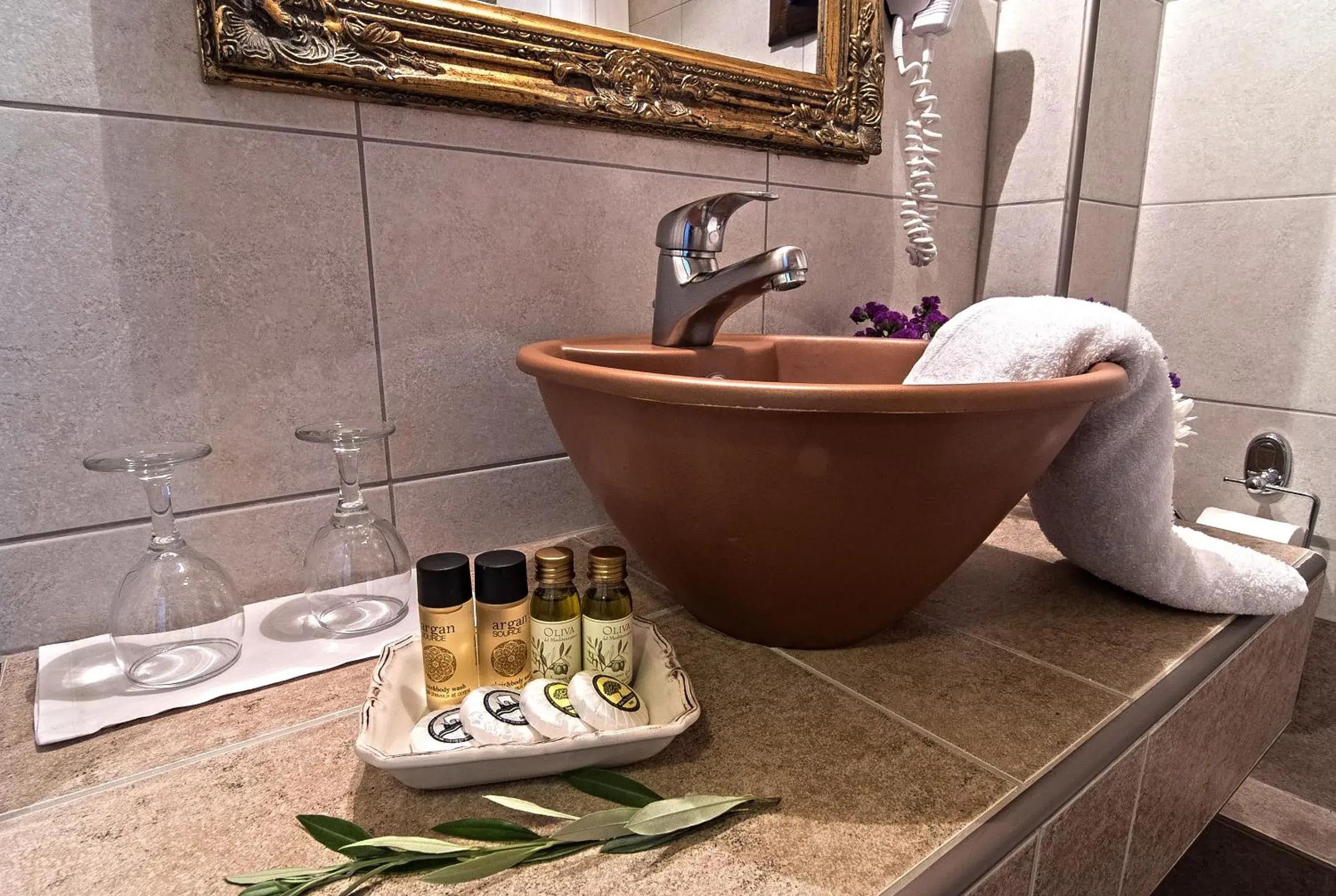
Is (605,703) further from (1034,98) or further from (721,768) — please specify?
(1034,98)

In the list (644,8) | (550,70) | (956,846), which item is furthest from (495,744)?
(644,8)

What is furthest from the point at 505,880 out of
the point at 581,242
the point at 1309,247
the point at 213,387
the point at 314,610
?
the point at 1309,247

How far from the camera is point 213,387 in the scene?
23.5 inches

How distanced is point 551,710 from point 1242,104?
128 centimetres

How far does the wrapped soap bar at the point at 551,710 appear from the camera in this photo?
402mm

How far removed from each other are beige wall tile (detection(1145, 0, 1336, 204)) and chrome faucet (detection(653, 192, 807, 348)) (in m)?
0.82

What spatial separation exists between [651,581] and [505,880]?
0.36 m

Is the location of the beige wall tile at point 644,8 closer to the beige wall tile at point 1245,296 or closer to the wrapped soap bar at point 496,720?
the wrapped soap bar at point 496,720

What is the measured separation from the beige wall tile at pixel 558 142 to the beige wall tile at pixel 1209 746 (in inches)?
27.0

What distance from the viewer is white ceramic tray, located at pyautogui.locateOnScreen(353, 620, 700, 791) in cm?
39

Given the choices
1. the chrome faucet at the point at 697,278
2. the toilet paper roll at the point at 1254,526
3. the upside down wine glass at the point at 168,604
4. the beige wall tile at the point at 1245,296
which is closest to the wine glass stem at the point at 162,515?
the upside down wine glass at the point at 168,604

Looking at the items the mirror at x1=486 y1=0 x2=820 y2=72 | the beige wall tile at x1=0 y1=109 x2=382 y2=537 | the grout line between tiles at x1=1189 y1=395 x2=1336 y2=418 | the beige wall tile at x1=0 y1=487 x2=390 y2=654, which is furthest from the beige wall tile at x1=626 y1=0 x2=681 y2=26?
the grout line between tiles at x1=1189 y1=395 x2=1336 y2=418

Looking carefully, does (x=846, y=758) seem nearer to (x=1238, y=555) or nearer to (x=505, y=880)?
(x=505, y=880)

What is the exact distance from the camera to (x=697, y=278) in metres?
0.70
